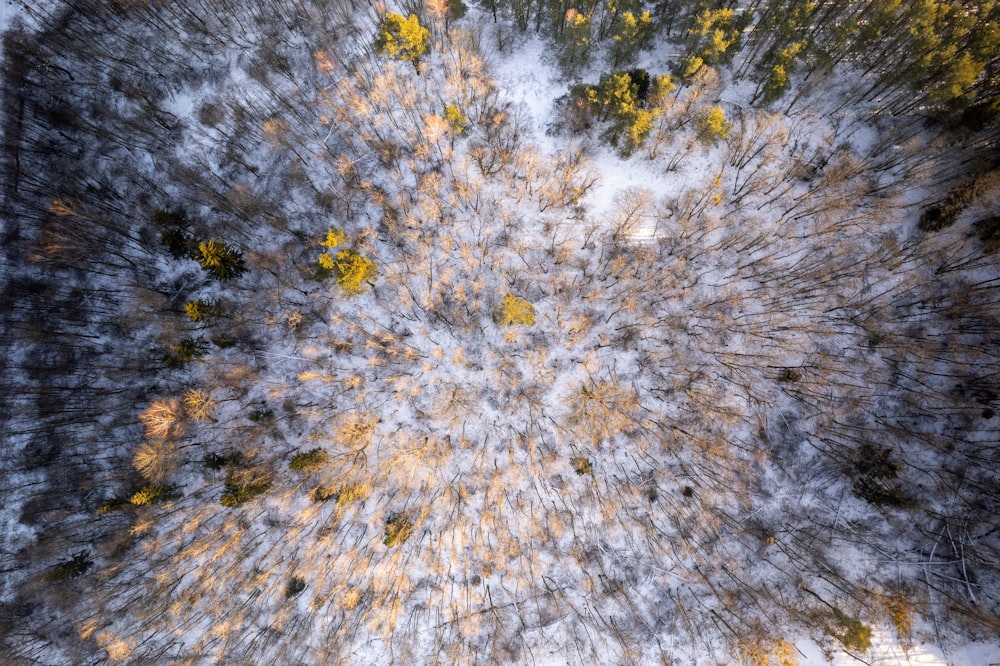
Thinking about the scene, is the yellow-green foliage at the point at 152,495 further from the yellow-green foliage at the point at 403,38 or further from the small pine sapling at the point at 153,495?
the yellow-green foliage at the point at 403,38

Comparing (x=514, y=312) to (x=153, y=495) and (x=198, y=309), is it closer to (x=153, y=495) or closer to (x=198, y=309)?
(x=198, y=309)

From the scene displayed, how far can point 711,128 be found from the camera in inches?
933

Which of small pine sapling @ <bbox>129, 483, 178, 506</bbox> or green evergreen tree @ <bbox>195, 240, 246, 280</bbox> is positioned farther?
small pine sapling @ <bbox>129, 483, 178, 506</bbox>

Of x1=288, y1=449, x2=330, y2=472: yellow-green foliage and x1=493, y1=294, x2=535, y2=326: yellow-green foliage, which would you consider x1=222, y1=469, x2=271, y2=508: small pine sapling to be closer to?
x1=288, y1=449, x2=330, y2=472: yellow-green foliage

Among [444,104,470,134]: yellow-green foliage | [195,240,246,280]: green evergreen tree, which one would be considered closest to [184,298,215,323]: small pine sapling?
[195,240,246,280]: green evergreen tree

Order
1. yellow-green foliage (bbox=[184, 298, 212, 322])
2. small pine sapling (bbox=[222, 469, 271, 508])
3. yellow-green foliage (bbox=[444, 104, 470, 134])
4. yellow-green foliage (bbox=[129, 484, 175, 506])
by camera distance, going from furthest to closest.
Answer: yellow-green foliage (bbox=[444, 104, 470, 134]) < small pine sapling (bbox=[222, 469, 271, 508]) < yellow-green foliage (bbox=[184, 298, 212, 322]) < yellow-green foliage (bbox=[129, 484, 175, 506])

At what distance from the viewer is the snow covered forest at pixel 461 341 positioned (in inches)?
939

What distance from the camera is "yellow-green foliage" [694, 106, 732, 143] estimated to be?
76.8ft

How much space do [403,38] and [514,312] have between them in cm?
1539

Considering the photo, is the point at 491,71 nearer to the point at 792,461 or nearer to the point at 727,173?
the point at 727,173

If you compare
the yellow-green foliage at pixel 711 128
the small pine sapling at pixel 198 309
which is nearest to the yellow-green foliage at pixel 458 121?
the yellow-green foliage at pixel 711 128

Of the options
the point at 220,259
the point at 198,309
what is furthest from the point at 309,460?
the point at 220,259

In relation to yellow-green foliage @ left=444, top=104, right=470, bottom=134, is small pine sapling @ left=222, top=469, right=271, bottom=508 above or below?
below

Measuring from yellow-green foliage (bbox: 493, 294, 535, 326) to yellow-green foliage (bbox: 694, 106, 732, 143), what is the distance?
40.9 ft
